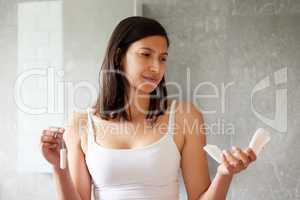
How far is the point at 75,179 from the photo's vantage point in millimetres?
901

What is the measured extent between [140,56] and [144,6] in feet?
0.99

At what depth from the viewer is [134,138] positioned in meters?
0.89

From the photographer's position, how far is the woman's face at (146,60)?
839 millimetres

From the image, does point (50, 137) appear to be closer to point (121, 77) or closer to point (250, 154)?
point (121, 77)

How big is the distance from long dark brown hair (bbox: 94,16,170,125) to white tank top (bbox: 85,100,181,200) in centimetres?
10

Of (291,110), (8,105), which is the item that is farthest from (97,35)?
(291,110)

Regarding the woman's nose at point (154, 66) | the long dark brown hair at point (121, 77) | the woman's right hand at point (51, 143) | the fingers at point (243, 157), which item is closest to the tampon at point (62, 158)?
the woman's right hand at point (51, 143)

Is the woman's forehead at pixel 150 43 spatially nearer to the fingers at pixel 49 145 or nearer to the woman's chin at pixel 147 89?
the woman's chin at pixel 147 89

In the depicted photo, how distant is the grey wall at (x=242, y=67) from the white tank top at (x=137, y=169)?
9.5 inches

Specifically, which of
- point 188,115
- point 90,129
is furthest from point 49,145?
point 188,115

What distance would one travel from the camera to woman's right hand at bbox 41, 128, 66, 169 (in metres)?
0.80

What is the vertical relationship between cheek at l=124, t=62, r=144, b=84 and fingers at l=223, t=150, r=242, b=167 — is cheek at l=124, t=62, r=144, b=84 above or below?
above

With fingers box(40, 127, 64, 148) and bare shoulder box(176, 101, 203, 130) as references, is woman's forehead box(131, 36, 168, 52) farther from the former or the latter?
fingers box(40, 127, 64, 148)

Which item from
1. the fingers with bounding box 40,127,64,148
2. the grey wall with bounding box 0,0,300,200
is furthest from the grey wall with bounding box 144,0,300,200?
the fingers with bounding box 40,127,64,148
